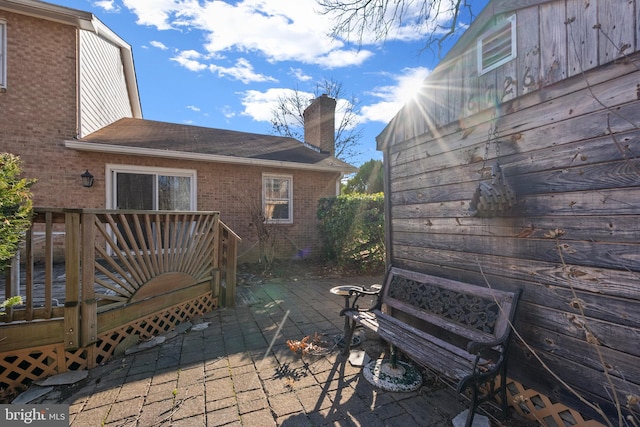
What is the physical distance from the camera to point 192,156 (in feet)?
24.0

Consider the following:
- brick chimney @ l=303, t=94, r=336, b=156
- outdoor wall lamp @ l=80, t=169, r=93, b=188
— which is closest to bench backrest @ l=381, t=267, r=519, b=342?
outdoor wall lamp @ l=80, t=169, r=93, b=188

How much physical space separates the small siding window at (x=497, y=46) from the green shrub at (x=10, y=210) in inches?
158

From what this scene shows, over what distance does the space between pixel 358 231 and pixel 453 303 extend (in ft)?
16.2

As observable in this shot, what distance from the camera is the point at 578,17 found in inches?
74.0

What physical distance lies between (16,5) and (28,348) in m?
7.74

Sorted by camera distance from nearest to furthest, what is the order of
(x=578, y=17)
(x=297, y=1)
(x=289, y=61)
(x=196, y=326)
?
(x=578, y=17) → (x=196, y=326) → (x=297, y=1) → (x=289, y=61)

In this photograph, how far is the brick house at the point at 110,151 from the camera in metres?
6.31

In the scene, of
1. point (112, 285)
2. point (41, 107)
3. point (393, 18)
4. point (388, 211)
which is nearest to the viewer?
point (112, 285)

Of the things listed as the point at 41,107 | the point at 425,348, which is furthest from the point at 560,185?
the point at 41,107

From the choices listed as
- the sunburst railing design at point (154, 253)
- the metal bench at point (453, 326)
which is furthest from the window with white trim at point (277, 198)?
the metal bench at point (453, 326)

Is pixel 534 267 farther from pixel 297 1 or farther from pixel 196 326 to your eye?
pixel 297 1

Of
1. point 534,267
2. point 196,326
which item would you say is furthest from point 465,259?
A: point 196,326

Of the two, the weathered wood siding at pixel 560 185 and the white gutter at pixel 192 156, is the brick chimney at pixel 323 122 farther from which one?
the weathered wood siding at pixel 560 185

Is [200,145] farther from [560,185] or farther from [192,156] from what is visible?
[560,185]
